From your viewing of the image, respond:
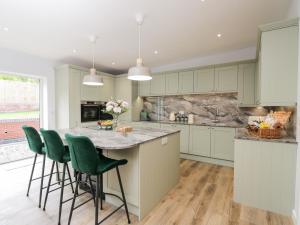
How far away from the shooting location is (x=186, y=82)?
4.46 m

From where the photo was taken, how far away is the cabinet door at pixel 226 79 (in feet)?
12.5

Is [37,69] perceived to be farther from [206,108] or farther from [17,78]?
[206,108]

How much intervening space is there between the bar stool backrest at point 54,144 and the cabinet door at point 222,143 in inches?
124

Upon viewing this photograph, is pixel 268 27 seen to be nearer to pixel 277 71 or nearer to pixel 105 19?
pixel 277 71

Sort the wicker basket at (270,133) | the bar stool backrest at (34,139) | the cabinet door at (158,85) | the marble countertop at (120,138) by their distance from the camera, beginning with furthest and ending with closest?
the cabinet door at (158,85)
the bar stool backrest at (34,139)
the wicker basket at (270,133)
the marble countertop at (120,138)

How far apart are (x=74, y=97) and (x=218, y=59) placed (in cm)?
379

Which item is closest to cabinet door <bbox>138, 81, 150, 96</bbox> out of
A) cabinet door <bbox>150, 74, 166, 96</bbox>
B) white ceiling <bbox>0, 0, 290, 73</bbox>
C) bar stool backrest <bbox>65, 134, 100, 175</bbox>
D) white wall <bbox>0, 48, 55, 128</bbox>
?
cabinet door <bbox>150, 74, 166, 96</bbox>

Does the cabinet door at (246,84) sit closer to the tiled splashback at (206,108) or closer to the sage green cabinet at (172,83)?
the tiled splashback at (206,108)

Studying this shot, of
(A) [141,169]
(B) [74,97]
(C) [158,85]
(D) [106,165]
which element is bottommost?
(A) [141,169]

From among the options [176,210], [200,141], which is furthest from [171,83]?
[176,210]

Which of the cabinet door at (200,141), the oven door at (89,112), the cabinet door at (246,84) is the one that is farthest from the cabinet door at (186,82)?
the oven door at (89,112)

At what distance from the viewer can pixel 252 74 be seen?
11.9 feet

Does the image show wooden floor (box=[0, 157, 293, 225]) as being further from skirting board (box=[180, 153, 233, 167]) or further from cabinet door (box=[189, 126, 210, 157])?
cabinet door (box=[189, 126, 210, 157])

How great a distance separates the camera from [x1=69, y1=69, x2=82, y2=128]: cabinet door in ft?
13.9
